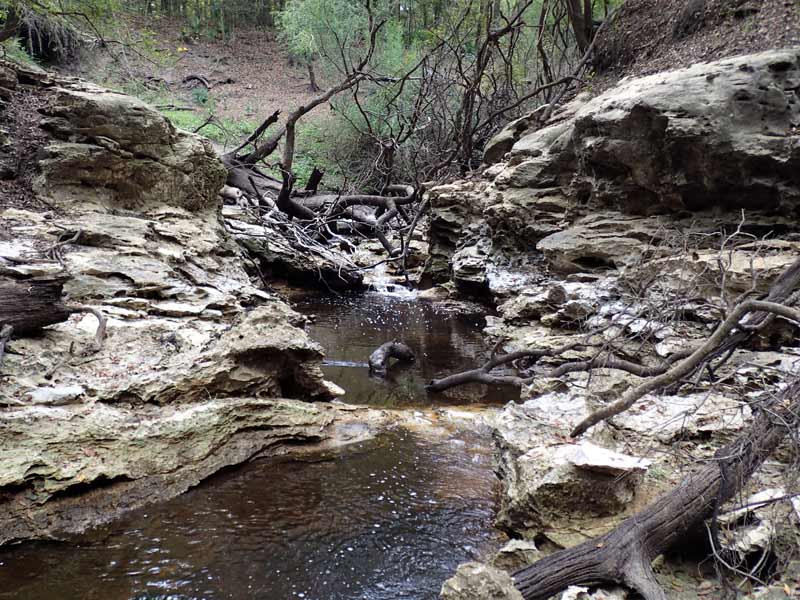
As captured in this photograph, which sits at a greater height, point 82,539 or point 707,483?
point 707,483

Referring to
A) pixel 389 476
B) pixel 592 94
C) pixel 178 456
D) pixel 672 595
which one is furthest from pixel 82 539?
pixel 592 94

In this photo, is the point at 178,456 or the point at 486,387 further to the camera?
the point at 486,387

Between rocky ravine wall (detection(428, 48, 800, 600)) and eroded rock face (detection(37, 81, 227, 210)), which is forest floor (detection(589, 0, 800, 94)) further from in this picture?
eroded rock face (detection(37, 81, 227, 210))

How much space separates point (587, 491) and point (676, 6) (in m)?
10.2

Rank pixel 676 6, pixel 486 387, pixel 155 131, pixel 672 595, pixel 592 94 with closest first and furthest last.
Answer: pixel 672 595 → pixel 486 387 → pixel 155 131 → pixel 676 6 → pixel 592 94

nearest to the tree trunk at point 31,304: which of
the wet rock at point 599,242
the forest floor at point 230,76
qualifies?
the wet rock at point 599,242

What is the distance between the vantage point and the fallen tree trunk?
2.32 metres

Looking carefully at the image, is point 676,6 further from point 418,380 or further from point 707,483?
point 707,483

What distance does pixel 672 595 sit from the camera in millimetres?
2441

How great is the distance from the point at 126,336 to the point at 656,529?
419cm

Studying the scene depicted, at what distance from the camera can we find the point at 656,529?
2.53 meters

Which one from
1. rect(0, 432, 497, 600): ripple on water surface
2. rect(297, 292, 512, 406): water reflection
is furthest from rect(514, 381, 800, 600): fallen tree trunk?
rect(297, 292, 512, 406): water reflection

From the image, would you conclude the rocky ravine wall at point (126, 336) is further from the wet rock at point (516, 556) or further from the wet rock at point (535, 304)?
the wet rock at point (535, 304)

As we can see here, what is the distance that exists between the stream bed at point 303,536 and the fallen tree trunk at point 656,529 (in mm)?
730
